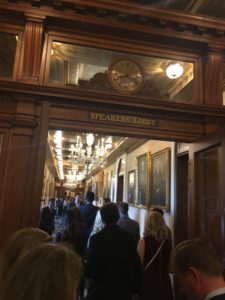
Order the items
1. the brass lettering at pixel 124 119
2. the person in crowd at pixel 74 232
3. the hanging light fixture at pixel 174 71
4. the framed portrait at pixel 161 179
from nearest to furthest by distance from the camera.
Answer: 1. the person in crowd at pixel 74 232
2. the brass lettering at pixel 124 119
3. the hanging light fixture at pixel 174 71
4. the framed portrait at pixel 161 179

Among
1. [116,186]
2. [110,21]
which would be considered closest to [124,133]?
[110,21]

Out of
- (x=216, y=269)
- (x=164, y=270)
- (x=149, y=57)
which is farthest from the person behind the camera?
(x=149, y=57)

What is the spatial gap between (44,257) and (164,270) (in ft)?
8.40

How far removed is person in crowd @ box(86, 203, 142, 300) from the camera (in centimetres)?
269

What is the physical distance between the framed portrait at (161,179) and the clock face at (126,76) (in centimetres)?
199

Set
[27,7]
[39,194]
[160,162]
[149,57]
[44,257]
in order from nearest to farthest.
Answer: [44,257] → [39,194] → [27,7] → [149,57] → [160,162]

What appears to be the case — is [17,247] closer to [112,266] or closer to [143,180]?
[112,266]

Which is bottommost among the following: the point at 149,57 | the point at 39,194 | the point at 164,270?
the point at 164,270

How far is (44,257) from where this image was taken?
40.0 inches

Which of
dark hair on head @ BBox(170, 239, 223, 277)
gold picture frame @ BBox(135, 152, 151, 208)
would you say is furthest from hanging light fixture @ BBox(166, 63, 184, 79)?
dark hair on head @ BBox(170, 239, 223, 277)

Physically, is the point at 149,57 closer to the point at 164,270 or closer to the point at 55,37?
the point at 55,37

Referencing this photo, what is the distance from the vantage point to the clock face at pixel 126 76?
15.3 feet

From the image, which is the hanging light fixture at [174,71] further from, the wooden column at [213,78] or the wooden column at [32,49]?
the wooden column at [32,49]

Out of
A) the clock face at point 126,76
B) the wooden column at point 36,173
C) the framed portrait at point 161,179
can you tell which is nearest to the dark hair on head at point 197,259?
the wooden column at point 36,173
